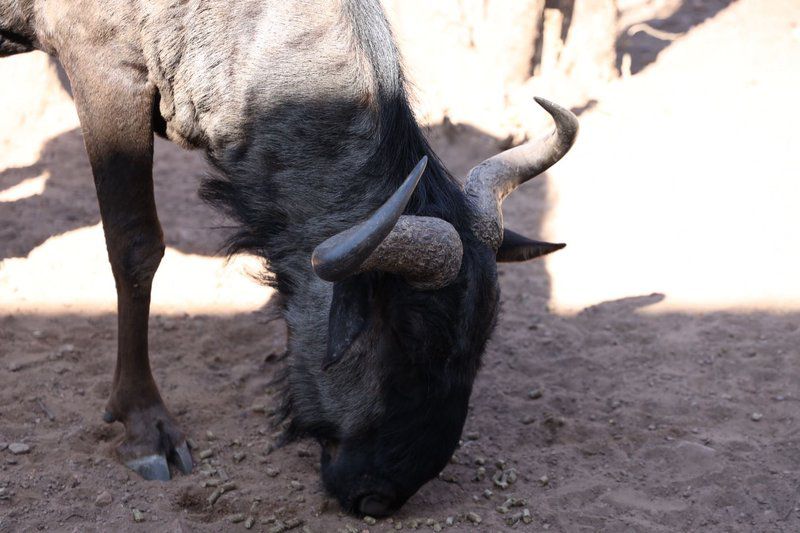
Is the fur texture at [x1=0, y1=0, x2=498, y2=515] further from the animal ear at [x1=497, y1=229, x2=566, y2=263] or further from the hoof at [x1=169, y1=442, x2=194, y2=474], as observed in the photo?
the hoof at [x1=169, y1=442, x2=194, y2=474]

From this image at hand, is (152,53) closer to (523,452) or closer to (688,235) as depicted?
(523,452)

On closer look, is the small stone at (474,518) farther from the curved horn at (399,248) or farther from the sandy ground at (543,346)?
the curved horn at (399,248)

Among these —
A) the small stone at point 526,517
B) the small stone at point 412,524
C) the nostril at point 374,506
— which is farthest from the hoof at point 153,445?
the small stone at point 526,517

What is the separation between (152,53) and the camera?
418cm

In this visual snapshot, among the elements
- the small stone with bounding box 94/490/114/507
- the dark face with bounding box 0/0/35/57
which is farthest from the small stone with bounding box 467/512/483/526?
the dark face with bounding box 0/0/35/57

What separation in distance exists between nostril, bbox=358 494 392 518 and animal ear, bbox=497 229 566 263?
1.18 m

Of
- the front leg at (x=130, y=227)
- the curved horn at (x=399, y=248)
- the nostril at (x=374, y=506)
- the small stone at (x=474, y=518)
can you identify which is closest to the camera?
the curved horn at (x=399, y=248)

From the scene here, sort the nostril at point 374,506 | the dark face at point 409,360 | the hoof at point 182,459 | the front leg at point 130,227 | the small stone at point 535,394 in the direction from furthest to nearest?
1. the small stone at point 535,394
2. the hoof at point 182,459
3. the front leg at point 130,227
4. the nostril at point 374,506
5. the dark face at point 409,360

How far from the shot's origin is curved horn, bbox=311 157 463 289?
3072mm

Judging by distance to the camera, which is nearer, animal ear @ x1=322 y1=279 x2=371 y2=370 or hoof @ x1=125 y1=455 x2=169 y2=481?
animal ear @ x1=322 y1=279 x2=371 y2=370

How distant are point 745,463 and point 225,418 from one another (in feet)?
8.64

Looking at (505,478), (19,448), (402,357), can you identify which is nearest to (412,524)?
(505,478)

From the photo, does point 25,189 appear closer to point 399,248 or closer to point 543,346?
point 543,346

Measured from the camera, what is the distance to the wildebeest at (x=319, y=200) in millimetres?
3605
